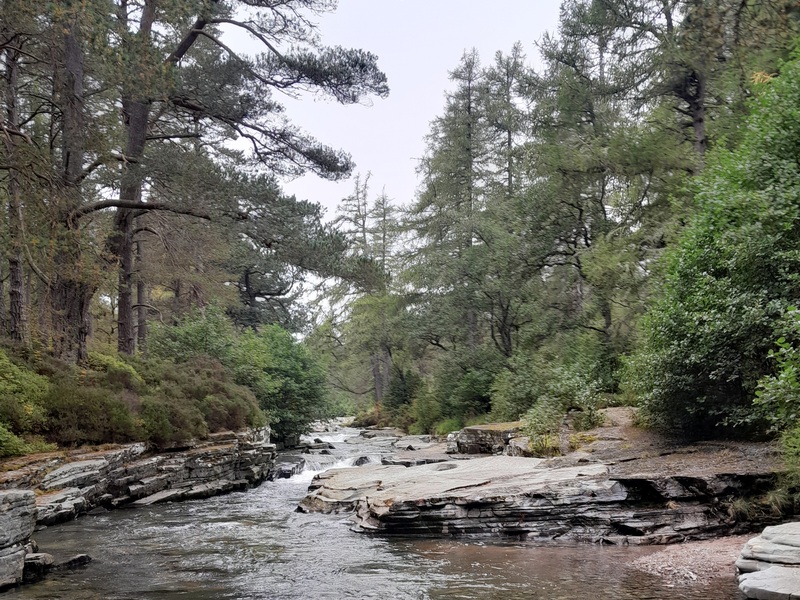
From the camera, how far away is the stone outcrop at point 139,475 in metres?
8.88

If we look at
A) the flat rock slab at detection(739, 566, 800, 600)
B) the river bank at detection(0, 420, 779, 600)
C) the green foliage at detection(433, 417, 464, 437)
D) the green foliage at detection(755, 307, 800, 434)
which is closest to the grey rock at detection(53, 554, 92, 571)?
the river bank at detection(0, 420, 779, 600)

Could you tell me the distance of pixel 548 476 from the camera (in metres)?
8.74

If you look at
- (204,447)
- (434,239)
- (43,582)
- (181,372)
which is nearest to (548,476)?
(43,582)

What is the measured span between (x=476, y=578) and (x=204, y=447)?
9275mm

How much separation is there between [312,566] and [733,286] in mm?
→ 7767

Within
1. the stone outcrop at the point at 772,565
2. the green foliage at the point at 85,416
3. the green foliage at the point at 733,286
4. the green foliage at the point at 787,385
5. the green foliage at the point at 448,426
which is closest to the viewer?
the stone outcrop at the point at 772,565

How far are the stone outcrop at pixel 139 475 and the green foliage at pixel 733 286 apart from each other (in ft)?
30.4

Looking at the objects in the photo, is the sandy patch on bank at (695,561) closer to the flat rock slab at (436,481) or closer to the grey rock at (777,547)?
the grey rock at (777,547)

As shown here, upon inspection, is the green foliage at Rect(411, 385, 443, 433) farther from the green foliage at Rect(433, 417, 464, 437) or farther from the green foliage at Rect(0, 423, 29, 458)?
the green foliage at Rect(0, 423, 29, 458)

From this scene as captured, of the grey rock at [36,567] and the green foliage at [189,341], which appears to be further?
the green foliage at [189,341]

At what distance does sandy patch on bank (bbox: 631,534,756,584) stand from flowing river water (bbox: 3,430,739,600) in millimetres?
192

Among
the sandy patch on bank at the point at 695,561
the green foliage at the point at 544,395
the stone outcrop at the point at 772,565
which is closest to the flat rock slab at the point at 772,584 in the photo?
the stone outcrop at the point at 772,565

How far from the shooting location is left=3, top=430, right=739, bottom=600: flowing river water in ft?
18.3

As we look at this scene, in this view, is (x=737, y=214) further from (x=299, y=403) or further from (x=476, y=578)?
(x=299, y=403)
